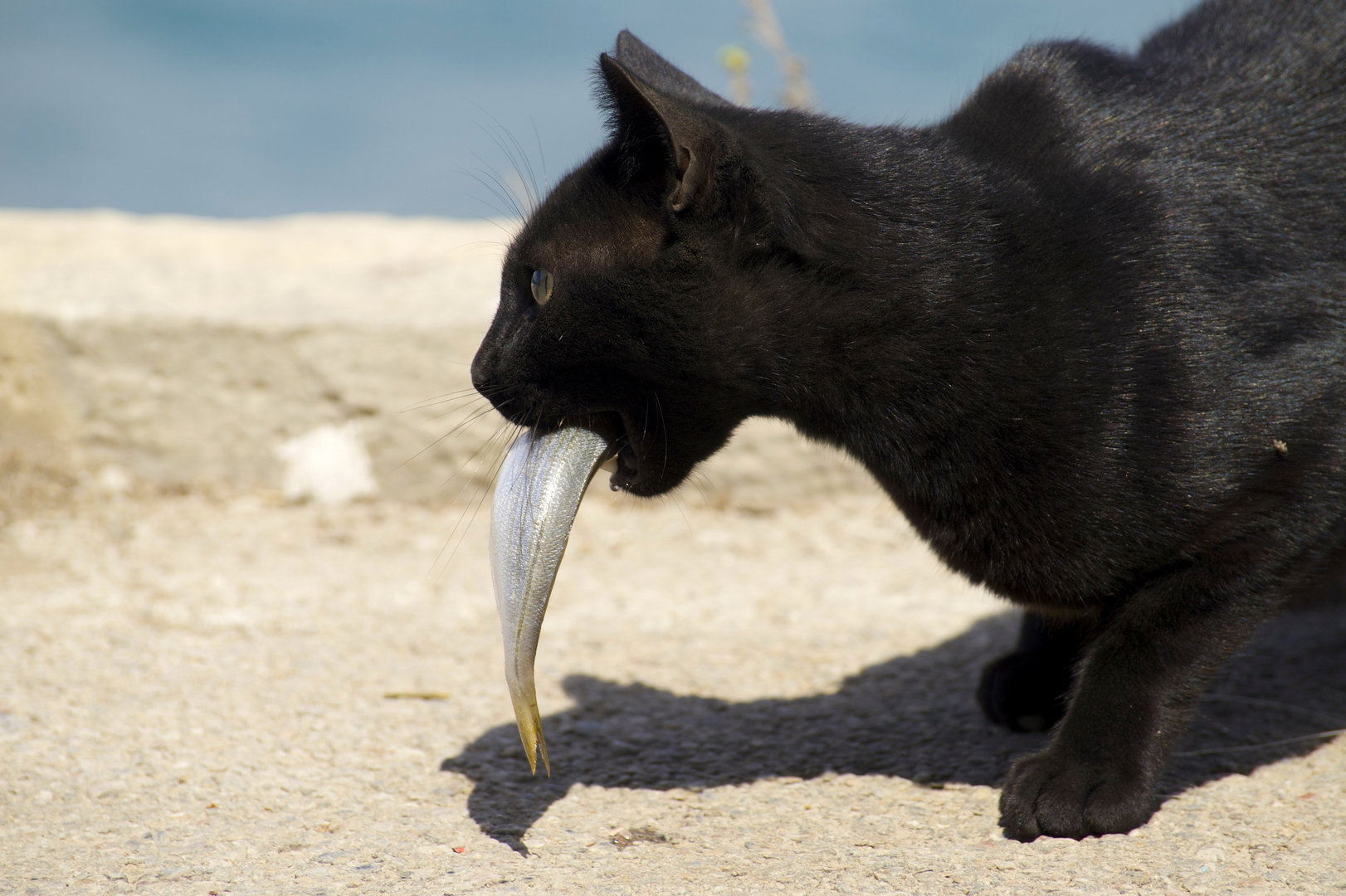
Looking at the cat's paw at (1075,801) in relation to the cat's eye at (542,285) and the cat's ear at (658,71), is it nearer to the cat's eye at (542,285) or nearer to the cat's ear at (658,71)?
the cat's eye at (542,285)

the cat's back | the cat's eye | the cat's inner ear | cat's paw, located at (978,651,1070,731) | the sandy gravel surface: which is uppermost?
the cat's back

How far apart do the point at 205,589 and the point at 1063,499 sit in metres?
2.30

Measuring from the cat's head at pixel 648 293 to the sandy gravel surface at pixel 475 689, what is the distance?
593 mm

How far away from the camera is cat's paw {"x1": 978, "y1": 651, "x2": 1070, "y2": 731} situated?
2020 millimetres

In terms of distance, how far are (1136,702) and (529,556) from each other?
2.97 ft

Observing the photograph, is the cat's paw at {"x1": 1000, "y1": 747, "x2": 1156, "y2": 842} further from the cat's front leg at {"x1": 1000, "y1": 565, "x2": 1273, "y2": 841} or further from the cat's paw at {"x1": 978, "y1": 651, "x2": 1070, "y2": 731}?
the cat's paw at {"x1": 978, "y1": 651, "x2": 1070, "y2": 731}

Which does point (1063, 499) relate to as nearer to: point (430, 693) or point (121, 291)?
point (430, 693)

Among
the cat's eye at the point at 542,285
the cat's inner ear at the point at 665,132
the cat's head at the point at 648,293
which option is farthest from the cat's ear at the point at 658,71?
the cat's eye at the point at 542,285

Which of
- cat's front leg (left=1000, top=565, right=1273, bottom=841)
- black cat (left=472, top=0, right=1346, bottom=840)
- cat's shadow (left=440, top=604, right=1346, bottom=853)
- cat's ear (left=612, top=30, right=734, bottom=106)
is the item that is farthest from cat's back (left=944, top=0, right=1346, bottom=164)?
cat's shadow (left=440, top=604, right=1346, bottom=853)

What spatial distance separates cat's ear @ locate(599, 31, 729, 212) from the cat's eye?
22cm

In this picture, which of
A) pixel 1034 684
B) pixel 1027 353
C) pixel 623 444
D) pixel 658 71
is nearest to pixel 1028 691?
pixel 1034 684

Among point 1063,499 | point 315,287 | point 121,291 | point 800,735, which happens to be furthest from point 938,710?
point 121,291

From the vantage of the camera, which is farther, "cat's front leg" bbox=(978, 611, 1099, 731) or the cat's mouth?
"cat's front leg" bbox=(978, 611, 1099, 731)

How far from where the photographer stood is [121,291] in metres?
3.59
